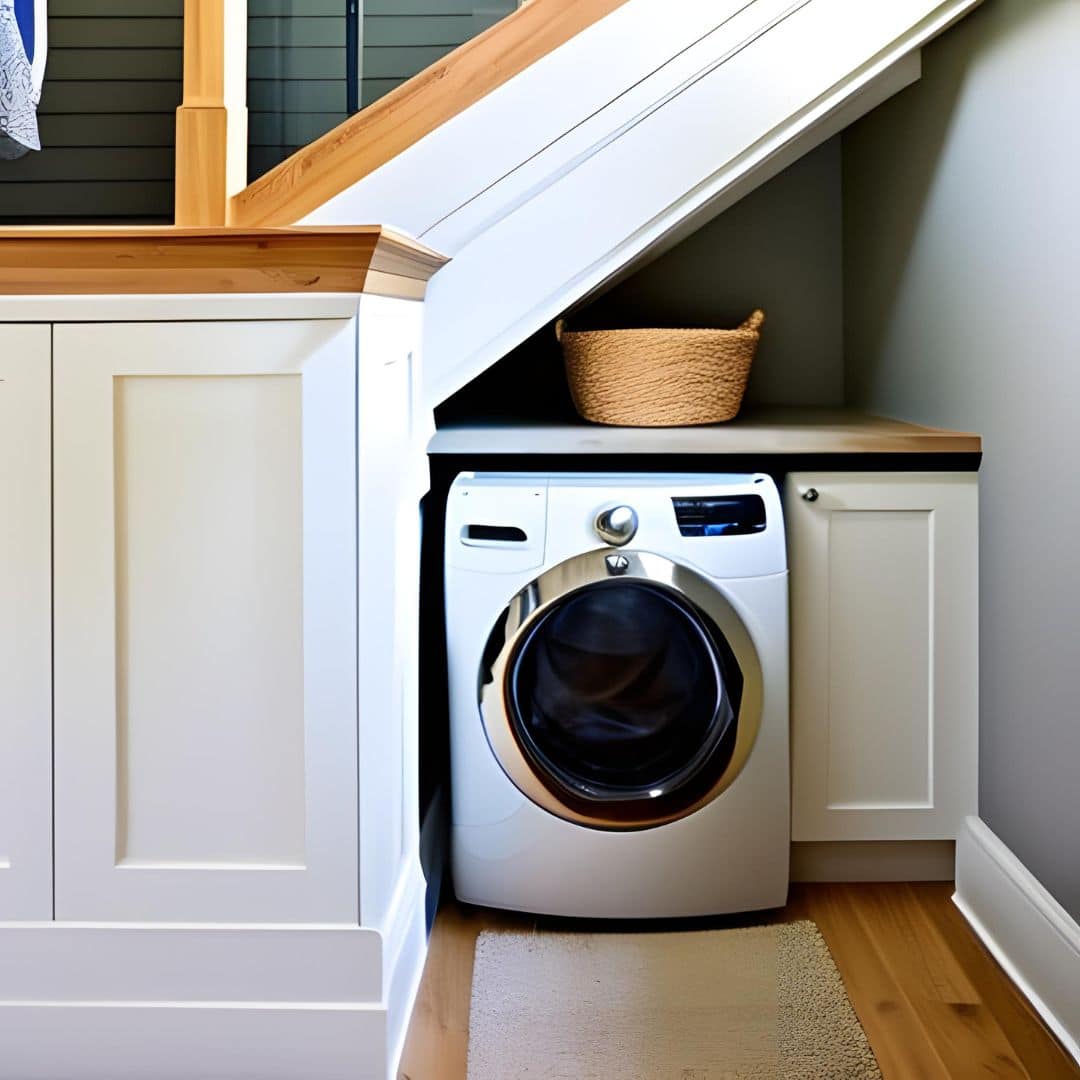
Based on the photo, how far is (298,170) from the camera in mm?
2012

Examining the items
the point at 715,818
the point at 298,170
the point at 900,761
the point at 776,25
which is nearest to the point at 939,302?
the point at 776,25

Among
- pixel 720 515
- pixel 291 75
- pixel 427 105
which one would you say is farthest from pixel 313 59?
pixel 720 515

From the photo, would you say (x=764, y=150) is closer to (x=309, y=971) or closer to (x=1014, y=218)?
(x=1014, y=218)

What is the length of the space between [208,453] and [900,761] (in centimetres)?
134

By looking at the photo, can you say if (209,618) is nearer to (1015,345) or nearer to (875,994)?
(875,994)

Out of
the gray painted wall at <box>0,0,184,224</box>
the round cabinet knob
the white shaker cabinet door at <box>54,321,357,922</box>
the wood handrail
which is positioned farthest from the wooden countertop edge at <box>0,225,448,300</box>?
the gray painted wall at <box>0,0,184,224</box>

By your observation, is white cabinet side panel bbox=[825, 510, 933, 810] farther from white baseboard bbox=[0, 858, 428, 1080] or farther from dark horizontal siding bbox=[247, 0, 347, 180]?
dark horizontal siding bbox=[247, 0, 347, 180]

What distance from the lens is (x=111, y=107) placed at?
264cm

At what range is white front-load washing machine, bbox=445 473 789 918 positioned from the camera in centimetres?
206

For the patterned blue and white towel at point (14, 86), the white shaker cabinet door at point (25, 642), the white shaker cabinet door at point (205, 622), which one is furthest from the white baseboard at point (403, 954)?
the patterned blue and white towel at point (14, 86)

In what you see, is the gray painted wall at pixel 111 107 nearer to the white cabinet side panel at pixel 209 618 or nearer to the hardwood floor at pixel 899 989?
the white cabinet side panel at pixel 209 618

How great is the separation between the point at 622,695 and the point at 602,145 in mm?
939

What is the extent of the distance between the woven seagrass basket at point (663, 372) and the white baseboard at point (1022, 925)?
947mm

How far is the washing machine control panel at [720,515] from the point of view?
206 centimetres
